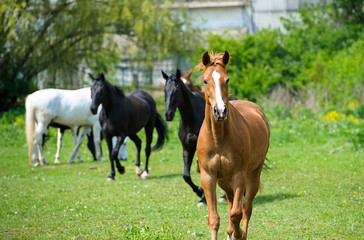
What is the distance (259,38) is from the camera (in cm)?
2333

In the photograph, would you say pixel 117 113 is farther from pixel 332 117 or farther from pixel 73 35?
pixel 73 35

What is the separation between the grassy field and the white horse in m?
0.65

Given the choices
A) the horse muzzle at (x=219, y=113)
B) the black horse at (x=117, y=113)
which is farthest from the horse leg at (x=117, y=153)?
the horse muzzle at (x=219, y=113)

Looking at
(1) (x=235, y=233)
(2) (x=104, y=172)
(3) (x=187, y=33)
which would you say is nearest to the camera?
(1) (x=235, y=233)

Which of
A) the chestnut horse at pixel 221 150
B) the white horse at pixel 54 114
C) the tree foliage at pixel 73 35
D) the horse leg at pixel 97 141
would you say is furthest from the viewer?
the tree foliage at pixel 73 35

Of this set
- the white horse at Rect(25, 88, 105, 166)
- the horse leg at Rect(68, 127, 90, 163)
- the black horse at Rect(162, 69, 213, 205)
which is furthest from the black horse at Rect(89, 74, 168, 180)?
the black horse at Rect(162, 69, 213, 205)

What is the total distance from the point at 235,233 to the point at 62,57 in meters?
16.5

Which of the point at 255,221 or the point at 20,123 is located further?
the point at 20,123

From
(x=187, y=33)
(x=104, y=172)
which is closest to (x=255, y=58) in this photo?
(x=187, y=33)

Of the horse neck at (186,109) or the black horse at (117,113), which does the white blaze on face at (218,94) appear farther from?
the black horse at (117,113)

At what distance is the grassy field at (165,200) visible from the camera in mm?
5691

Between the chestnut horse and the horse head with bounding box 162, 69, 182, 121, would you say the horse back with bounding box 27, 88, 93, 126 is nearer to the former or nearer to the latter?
the horse head with bounding box 162, 69, 182, 121

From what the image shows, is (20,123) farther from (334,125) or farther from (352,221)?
(352,221)

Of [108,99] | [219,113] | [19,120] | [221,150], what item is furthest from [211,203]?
[19,120]
